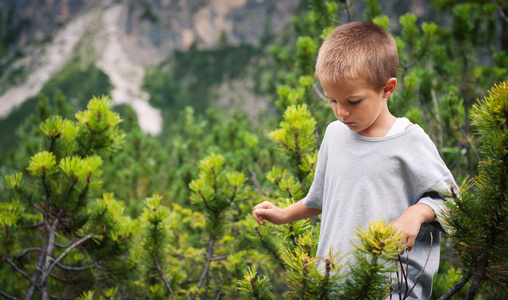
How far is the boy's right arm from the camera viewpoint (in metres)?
1.20

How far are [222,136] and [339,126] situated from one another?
4377mm

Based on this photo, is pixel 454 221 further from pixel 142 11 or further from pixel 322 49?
pixel 142 11

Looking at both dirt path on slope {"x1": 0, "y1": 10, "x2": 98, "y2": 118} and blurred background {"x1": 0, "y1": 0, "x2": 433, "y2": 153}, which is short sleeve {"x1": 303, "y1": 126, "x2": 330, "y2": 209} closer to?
blurred background {"x1": 0, "y1": 0, "x2": 433, "y2": 153}

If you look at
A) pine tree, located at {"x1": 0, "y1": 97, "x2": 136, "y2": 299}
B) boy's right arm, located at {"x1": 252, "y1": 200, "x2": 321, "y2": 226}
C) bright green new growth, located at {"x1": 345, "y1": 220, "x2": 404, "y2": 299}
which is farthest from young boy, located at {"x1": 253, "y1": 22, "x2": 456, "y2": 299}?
pine tree, located at {"x1": 0, "y1": 97, "x2": 136, "y2": 299}

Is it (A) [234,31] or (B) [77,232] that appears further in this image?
(A) [234,31]

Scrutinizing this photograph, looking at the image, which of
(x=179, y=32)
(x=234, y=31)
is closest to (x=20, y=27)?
(x=179, y=32)

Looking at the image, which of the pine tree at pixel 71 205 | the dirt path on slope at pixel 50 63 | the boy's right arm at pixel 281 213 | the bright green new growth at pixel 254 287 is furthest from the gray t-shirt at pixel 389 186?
the dirt path on slope at pixel 50 63

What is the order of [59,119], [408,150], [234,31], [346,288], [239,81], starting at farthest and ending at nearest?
[234,31] < [239,81] < [59,119] < [408,150] < [346,288]

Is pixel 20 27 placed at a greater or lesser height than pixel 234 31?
greater

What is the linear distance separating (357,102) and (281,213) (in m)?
0.47

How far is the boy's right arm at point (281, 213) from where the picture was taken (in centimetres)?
120

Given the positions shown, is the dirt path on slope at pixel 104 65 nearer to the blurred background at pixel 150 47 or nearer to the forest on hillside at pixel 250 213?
the blurred background at pixel 150 47

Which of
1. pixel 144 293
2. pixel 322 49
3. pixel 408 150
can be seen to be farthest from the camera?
pixel 144 293

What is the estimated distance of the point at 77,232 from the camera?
5.46 feet
